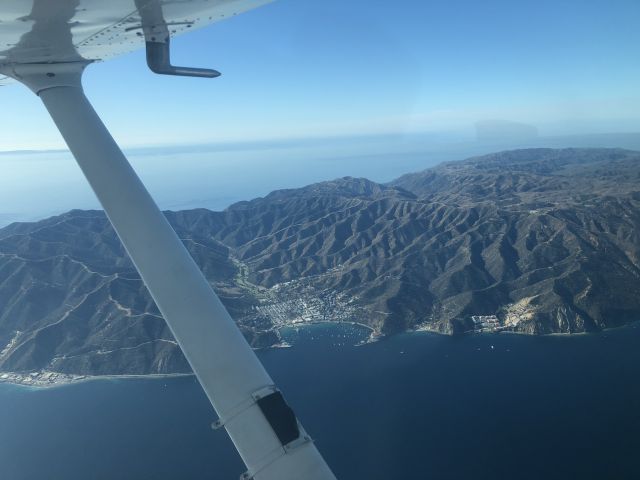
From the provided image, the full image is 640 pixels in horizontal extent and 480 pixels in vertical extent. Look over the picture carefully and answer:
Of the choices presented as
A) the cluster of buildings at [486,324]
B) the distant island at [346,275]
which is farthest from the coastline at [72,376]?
the cluster of buildings at [486,324]

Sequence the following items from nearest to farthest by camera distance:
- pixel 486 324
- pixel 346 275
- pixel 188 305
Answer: pixel 188 305 < pixel 486 324 < pixel 346 275

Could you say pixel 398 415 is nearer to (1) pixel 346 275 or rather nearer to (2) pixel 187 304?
(1) pixel 346 275

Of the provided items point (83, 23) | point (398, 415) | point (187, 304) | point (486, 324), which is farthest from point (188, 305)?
point (486, 324)

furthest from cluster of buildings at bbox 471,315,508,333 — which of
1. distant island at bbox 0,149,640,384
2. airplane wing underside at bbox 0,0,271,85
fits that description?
airplane wing underside at bbox 0,0,271,85

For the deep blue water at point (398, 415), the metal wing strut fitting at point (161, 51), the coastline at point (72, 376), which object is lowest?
the deep blue water at point (398, 415)

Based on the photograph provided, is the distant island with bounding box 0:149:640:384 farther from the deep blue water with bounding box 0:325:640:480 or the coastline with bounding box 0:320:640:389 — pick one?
the deep blue water with bounding box 0:325:640:480

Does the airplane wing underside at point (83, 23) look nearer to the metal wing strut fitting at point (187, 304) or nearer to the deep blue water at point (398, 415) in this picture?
the metal wing strut fitting at point (187, 304)
